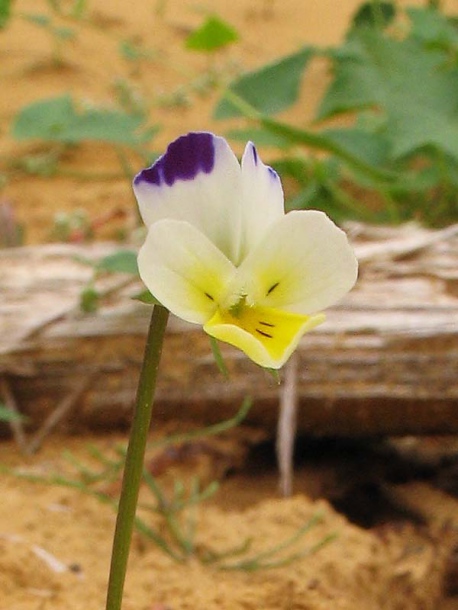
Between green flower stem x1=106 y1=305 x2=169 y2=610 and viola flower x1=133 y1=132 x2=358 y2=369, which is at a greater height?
viola flower x1=133 y1=132 x2=358 y2=369

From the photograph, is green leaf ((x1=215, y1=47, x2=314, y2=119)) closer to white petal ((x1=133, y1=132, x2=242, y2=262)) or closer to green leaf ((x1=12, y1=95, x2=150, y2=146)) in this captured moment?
green leaf ((x1=12, y1=95, x2=150, y2=146))

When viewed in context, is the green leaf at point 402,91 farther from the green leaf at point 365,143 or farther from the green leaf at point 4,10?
the green leaf at point 4,10

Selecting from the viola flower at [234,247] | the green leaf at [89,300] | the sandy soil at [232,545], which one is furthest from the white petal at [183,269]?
the green leaf at [89,300]

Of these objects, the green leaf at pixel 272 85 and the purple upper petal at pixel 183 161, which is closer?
the purple upper petal at pixel 183 161

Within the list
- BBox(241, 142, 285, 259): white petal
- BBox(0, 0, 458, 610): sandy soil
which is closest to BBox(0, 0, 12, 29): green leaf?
BBox(0, 0, 458, 610): sandy soil

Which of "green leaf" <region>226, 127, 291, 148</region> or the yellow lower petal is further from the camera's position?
"green leaf" <region>226, 127, 291, 148</region>

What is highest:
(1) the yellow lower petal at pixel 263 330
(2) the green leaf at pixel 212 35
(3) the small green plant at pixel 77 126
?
(2) the green leaf at pixel 212 35
